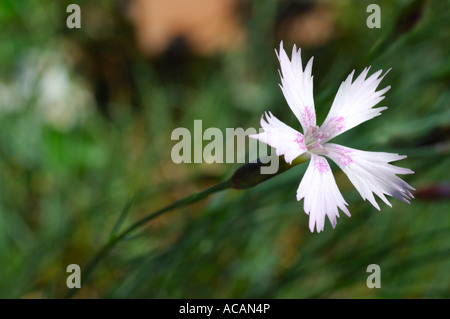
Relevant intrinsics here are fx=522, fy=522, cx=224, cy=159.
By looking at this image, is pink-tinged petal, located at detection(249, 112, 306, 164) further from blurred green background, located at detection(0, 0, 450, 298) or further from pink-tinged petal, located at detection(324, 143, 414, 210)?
blurred green background, located at detection(0, 0, 450, 298)

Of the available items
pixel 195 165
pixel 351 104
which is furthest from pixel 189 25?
pixel 351 104

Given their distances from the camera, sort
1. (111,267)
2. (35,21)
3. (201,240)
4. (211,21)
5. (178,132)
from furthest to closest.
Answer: (211,21) < (178,132) < (35,21) < (111,267) < (201,240)

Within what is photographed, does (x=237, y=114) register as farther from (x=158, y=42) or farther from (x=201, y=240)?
(x=201, y=240)

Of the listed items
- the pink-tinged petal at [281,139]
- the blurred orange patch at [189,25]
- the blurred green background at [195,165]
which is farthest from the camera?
the blurred orange patch at [189,25]

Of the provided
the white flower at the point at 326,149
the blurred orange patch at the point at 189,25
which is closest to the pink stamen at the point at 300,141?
the white flower at the point at 326,149

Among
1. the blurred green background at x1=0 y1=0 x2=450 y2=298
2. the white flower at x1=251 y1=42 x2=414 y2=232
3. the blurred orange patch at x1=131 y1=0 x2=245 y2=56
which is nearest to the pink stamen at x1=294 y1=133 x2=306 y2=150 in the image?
the white flower at x1=251 y1=42 x2=414 y2=232

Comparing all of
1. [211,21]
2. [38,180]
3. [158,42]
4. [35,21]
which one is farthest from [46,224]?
[211,21]

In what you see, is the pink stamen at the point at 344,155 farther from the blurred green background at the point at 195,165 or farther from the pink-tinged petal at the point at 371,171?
the blurred green background at the point at 195,165
